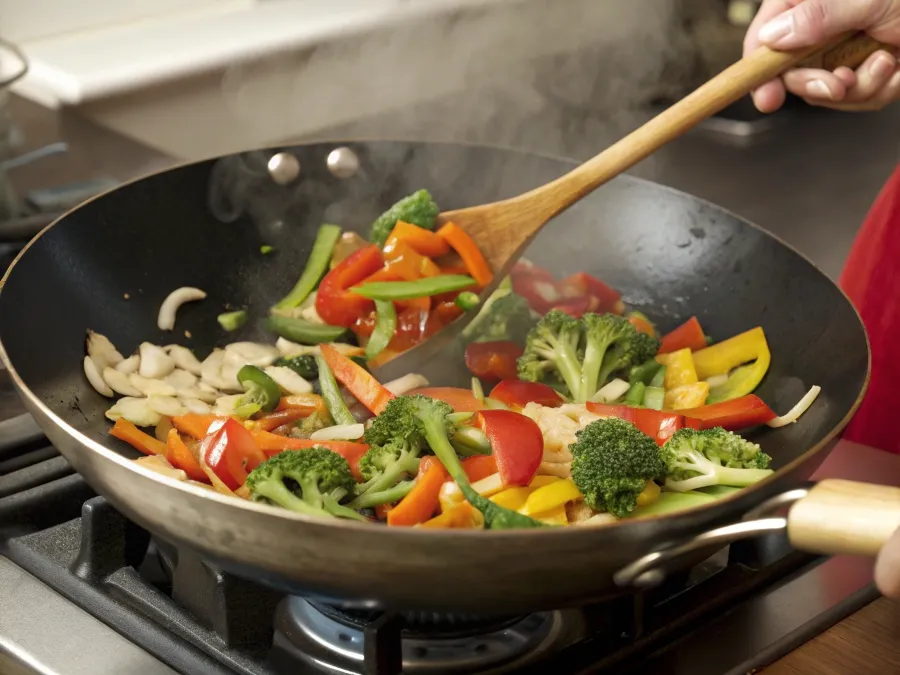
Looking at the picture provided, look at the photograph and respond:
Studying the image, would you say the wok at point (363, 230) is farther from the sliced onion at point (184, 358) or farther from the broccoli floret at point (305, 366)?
the broccoli floret at point (305, 366)

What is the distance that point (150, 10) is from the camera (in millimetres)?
2799

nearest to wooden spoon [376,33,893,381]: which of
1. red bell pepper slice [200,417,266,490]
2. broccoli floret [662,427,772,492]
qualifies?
red bell pepper slice [200,417,266,490]

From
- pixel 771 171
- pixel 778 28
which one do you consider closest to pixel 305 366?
pixel 778 28

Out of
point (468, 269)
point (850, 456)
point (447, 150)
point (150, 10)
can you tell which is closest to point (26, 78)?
point (150, 10)

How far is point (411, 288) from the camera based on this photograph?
1.52m

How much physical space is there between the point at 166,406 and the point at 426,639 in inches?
20.0

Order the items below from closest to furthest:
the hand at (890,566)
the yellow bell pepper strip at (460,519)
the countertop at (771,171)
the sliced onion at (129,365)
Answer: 1. the hand at (890,566)
2. the yellow bell pepper strip at (460,519)
3. the sliced onion at (129,365)
4. the countertop at (771,171)

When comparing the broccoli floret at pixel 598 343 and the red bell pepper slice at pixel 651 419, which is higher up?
the broccoli floret at pixel 598 343

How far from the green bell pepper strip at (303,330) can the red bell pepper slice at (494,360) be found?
21 centimetres

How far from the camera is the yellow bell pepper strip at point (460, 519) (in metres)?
1.00

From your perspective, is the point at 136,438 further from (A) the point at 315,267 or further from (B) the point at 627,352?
(B) the point at 627,352

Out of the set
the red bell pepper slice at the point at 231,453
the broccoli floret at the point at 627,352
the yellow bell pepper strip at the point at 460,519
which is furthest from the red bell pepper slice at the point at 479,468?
the broccoli floret at the point at 627,352

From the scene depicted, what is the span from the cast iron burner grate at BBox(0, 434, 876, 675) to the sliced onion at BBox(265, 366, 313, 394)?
319mm

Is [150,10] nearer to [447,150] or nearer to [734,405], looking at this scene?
[447,150]
